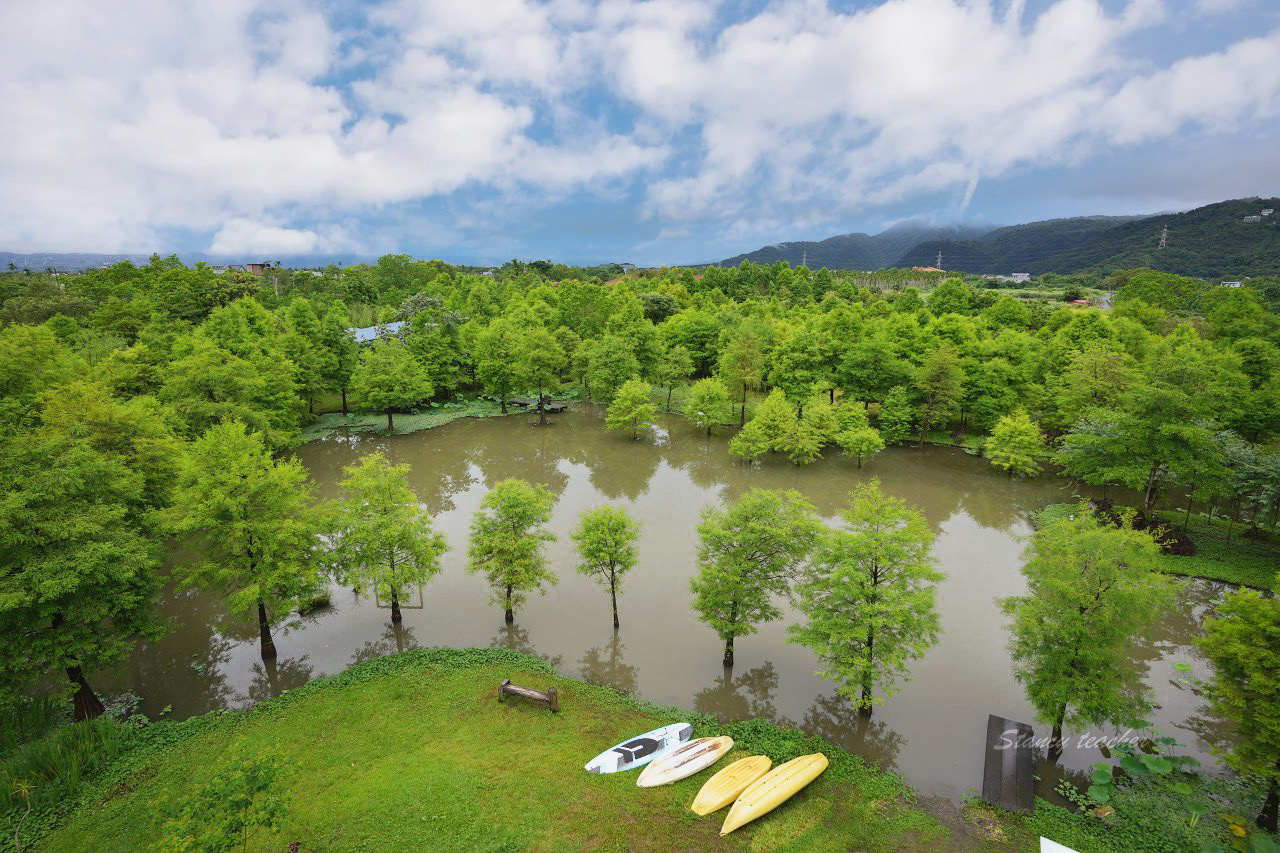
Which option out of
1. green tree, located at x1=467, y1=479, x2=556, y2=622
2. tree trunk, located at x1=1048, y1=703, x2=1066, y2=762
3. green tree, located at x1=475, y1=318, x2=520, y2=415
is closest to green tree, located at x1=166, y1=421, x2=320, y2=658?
green tree, located at x1=467, y1=479, x2=556, y2=622

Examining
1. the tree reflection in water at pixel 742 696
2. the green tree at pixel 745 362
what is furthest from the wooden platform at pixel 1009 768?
the green tree at pixel 745 362

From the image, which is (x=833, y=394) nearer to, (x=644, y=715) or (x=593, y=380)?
(x=593, y=380)

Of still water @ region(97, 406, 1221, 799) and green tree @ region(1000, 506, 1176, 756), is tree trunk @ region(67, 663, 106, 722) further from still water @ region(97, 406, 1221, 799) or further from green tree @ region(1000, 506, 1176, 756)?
green tree @ region(1000, 506, 1176, 756)

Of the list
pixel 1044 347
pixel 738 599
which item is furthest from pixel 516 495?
pixel 1044 347

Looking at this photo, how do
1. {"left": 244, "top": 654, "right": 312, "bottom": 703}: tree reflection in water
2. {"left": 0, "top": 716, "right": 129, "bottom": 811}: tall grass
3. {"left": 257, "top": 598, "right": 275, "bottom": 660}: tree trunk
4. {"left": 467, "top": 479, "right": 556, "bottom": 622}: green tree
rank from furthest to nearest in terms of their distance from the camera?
{"left": 467, "top": 479, "right": 556, "bottom": 622}: green tree
{"left": 257, "top": 598, "right": 275, "bottom": 660}: tree trunk
{"left": 244, "top": 654, "right": 312, "bottom": 703}: tree reflection in water
{"left": 0, "top": 716, "right": 129, "bottom": 811}: tall grass

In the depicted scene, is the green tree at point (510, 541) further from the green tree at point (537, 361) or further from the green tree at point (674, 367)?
the green tree at point (674, 367)

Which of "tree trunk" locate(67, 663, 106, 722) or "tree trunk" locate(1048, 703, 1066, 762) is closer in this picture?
"tree trunk" locate(1048, 703, 1066, 762)
